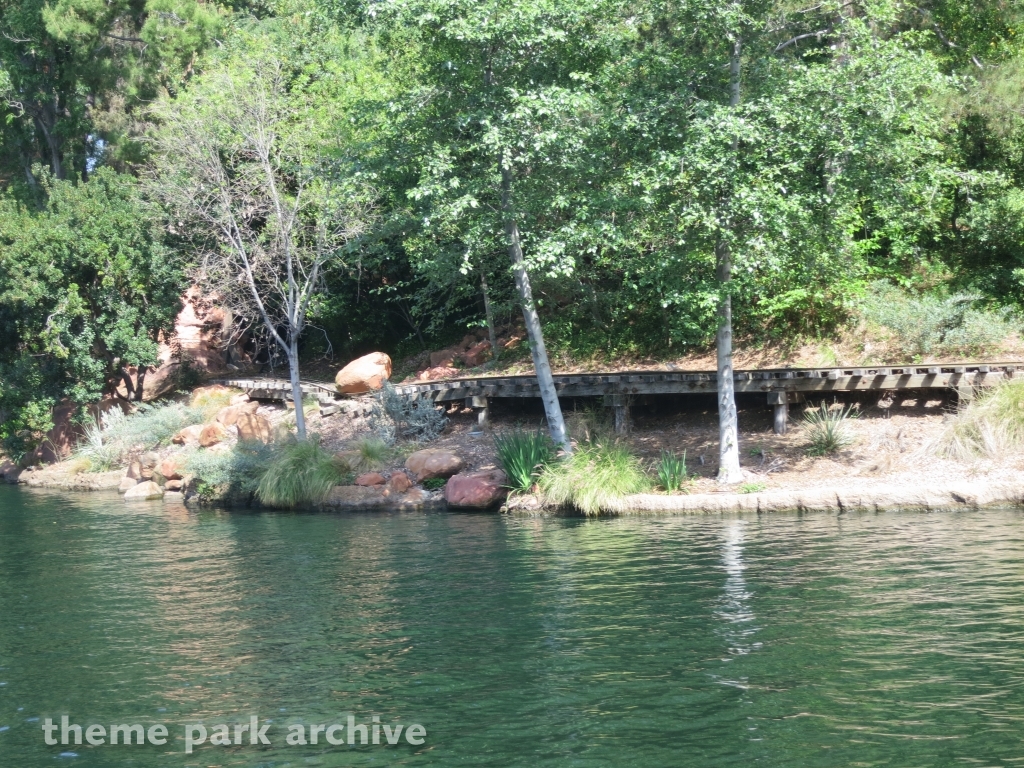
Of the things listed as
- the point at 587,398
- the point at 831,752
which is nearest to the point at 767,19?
the point at 587,398

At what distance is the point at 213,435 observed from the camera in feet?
85.5

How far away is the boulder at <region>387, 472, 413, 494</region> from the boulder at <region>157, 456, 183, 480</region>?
7299mm

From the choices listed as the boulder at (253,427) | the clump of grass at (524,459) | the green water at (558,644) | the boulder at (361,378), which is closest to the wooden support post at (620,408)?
the clump of grass at (524,459)

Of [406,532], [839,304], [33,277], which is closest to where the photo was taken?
[406,532]

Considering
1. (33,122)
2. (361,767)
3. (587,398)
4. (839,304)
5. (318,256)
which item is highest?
(33,122)

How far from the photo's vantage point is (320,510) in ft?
67.3

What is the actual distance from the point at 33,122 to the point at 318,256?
20525 mm

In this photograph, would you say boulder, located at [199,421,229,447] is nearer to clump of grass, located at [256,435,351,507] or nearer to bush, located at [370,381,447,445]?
bush, located at [370,381,447,445]

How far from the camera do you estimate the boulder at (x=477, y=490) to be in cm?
1908

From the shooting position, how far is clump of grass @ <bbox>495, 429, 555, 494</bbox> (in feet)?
61.5

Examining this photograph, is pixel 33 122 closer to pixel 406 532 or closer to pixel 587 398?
pixel 587 398

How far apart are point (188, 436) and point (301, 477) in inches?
305

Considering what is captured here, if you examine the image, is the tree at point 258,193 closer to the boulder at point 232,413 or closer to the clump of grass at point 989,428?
the boulder at point 232,413

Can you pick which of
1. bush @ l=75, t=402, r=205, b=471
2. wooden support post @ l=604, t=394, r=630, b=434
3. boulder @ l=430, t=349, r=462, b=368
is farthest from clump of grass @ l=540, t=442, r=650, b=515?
bush @ l=75, t=402, r=205, b=471
